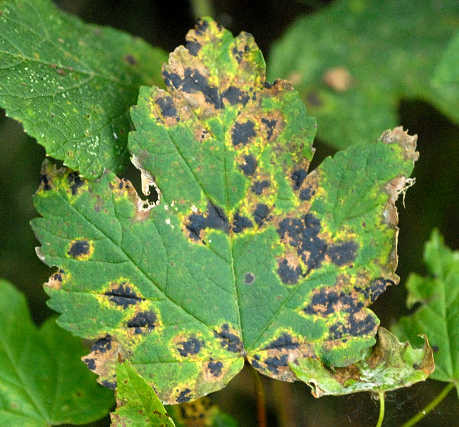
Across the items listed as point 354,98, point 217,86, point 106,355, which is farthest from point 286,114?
point 354,98

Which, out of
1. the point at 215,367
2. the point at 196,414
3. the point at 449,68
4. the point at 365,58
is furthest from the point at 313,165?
the point at 215,367

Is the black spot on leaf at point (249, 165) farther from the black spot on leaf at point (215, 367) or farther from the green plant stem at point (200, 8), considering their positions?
the green plant stem at point (200, 8)

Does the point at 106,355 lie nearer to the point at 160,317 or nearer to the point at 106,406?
the point at 160,317

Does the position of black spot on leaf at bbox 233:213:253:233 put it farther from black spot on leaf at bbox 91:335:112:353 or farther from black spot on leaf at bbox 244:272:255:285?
black spot on leaf at bbox 91:335:112:353

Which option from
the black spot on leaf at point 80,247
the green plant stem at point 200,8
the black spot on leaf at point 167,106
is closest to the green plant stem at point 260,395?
the black spot on leaf at point 80,247

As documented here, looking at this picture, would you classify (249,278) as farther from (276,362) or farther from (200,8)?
(200,8)

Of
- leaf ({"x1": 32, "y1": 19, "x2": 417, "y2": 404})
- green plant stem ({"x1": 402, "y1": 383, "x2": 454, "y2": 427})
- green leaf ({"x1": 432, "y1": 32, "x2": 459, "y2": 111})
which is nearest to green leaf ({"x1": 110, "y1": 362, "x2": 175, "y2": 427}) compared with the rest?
leaf ({"x1": 32, "y1": 19, "x2": 417, "y2": 404})
